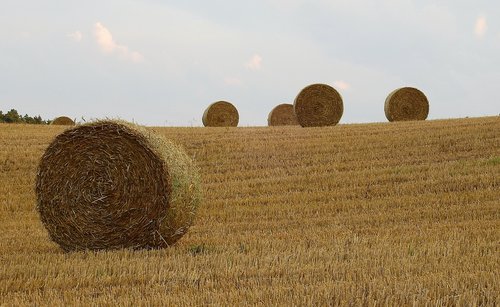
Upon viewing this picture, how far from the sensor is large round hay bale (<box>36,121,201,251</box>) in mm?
A: 9742

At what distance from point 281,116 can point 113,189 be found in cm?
2360

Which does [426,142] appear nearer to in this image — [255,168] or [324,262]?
[255,168]

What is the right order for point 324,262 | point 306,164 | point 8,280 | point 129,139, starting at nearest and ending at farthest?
point 8,280 → point 324,262 → point 129,139 → point 306,164

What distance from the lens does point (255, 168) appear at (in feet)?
59.0

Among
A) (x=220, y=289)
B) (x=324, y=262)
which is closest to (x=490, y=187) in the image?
(x=324, y=262)

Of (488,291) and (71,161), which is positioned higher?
(71,161)

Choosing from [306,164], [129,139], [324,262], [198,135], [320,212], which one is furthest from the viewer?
[198,135]

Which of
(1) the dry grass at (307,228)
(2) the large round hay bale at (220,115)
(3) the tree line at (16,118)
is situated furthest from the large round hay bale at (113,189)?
(3) the tree line at (16,118)

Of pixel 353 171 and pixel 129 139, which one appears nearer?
pixel 129 139

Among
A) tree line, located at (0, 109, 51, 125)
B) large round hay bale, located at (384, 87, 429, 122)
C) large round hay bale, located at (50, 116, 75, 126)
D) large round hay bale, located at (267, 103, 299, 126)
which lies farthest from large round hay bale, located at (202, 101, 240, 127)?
tree line, located at (0, 109, 51, 125)

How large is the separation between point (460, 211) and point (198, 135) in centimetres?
1150

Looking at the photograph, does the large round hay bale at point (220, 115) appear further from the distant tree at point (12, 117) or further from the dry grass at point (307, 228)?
the distant tree at point (12, 117)

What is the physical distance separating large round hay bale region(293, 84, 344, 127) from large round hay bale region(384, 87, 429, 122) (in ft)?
9.70

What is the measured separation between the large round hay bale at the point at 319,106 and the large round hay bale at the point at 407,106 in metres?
2.96
